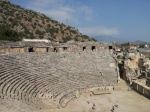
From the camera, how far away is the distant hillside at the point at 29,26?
136 ft

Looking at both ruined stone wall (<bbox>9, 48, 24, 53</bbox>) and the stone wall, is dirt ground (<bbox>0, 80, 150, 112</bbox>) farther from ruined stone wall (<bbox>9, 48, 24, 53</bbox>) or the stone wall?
ruined stone wall (<bbox>9, 48, 24, 53</bbox>)

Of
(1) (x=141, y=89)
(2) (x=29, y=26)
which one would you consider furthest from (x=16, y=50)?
(2) (x=29, y=26)

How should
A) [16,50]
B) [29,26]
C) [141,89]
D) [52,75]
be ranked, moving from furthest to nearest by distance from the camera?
[29,26] → [16,50] → [141,89] → [52,75]

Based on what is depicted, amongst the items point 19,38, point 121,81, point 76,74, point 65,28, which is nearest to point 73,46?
point 76,74

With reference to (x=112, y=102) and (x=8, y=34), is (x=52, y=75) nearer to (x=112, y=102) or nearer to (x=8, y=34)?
(x=112, y=102)

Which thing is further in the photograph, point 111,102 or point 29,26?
point 29,26

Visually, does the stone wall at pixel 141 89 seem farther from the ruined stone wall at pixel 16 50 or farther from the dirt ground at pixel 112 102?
the ruined stone wall at pixel 16 50

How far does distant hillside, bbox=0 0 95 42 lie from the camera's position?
41.4m

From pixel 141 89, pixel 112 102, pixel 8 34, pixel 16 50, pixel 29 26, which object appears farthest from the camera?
pixel 29 26

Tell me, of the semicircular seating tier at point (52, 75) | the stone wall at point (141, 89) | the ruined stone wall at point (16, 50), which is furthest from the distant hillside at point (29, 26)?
the stone wall at point (141, 89)

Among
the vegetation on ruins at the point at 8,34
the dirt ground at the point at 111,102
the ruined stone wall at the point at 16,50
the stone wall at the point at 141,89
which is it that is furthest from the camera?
the vegetation on ruins at the point at 8,34

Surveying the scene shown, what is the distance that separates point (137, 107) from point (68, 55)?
930 centimetres

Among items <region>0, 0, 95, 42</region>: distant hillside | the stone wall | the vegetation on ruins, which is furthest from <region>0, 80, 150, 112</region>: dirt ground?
<region>0, 0, 95, 42</region>: distant hillside

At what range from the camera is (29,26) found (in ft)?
152
